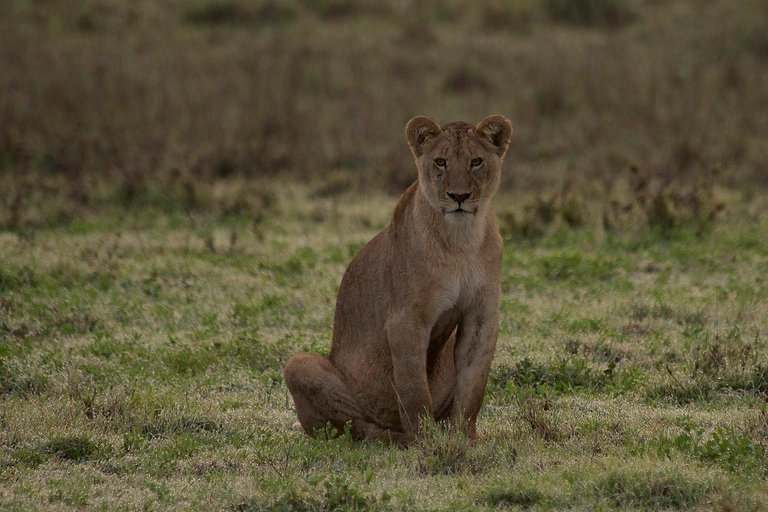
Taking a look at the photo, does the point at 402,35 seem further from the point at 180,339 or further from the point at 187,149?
the point at 180,339

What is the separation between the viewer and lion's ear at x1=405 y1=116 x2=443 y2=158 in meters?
5.76

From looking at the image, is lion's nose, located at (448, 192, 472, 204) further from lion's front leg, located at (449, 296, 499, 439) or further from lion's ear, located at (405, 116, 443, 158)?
lion's front leg, located at (449, 296, 499, 439)

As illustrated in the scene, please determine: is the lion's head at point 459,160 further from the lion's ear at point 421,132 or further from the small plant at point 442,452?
the small plant at point 442,452

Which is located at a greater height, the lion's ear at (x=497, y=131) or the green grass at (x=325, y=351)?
the lion's ear at (x=497, y=131)

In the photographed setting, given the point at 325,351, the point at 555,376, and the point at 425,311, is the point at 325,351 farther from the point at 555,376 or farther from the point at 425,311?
the point at 425,311

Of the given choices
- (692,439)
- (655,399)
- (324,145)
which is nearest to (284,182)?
(324,145)

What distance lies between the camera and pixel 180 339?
803 cm

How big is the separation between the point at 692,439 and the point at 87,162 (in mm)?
10882

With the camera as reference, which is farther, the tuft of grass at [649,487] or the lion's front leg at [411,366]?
the lion's front leg at [411,366]

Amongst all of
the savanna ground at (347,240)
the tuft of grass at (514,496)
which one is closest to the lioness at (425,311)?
the savanna ground at (347,240)

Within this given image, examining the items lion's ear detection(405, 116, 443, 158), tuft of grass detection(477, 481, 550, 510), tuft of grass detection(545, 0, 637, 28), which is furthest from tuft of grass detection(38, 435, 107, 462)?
tuft of grass detection(545, 0, 637, 28)

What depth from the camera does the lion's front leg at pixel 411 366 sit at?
218 inches

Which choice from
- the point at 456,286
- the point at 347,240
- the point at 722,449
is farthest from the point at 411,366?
the point at 347,240

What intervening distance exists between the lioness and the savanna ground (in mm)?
290
